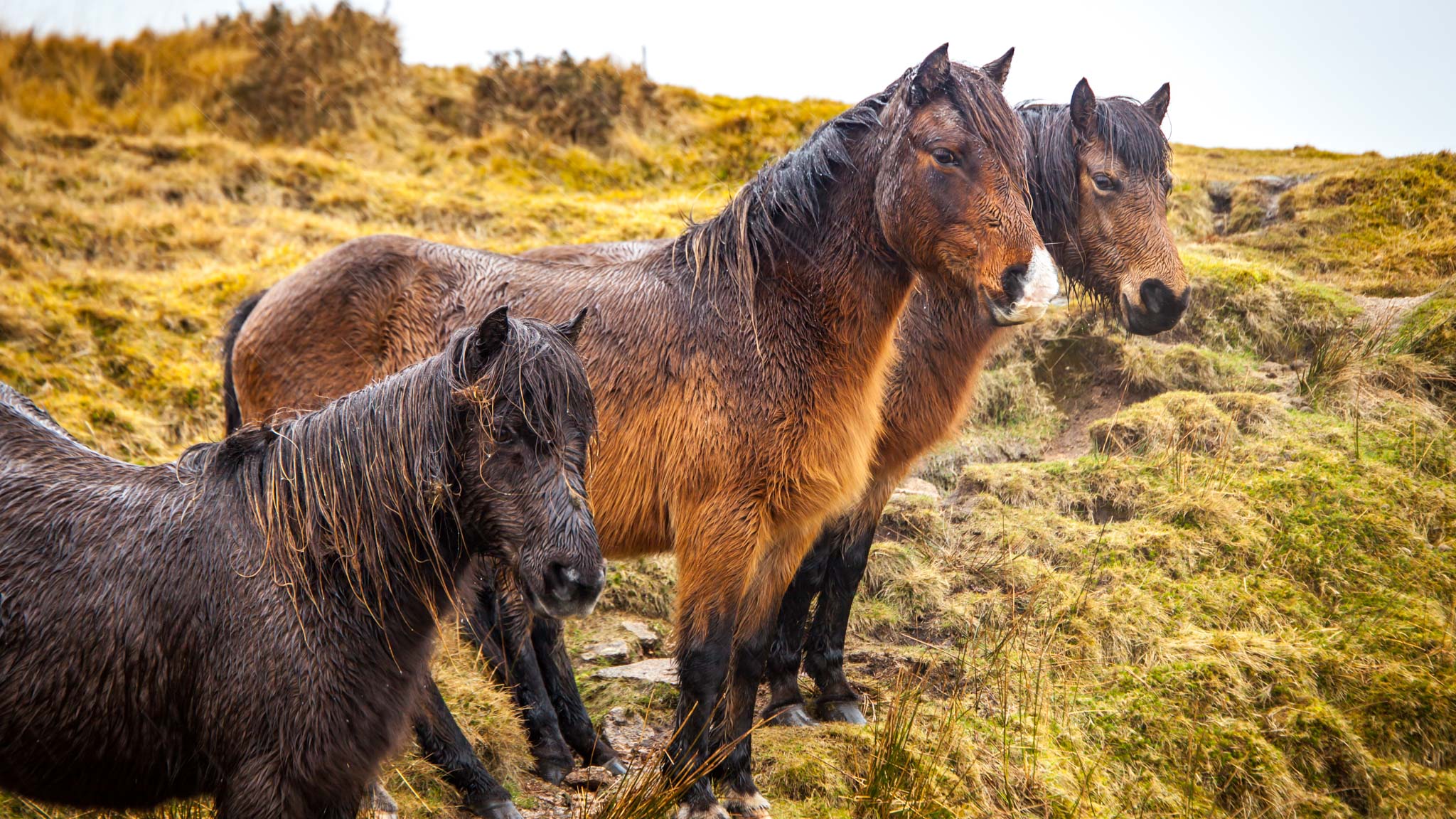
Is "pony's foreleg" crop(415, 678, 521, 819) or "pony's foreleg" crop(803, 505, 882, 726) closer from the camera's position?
"pony's foreleg" crop(415, 678, 521, 819)

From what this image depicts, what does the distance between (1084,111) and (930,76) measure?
1.81 m

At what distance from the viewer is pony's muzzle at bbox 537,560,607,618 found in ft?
8.45

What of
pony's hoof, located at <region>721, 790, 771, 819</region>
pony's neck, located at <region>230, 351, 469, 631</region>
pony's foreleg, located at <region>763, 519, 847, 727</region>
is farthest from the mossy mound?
pony's neck, located at <region>230, 351, 469, 631</region>

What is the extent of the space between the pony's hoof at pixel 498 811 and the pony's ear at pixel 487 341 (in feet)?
7.41

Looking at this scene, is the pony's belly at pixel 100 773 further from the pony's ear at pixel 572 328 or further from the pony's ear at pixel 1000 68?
the pony's ear at pixel 1000 68

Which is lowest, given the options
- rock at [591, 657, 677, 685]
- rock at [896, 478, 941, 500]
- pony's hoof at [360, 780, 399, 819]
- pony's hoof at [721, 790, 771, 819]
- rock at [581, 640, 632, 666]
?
rock at [581, 640, 632, 666]

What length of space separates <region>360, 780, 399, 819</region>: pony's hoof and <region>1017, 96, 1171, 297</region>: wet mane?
Result: 422 centimetres

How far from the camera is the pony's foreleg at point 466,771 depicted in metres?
4.04

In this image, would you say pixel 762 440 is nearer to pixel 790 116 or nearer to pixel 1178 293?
pixel 1178 293

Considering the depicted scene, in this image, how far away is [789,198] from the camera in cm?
416

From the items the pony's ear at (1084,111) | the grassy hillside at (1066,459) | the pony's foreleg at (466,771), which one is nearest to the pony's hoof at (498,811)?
the pony's foreleg at (466,771)

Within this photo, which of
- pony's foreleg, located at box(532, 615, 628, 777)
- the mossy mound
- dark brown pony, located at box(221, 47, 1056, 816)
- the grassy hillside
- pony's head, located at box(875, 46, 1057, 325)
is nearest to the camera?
pony's head, located at box(875, 46, 1057, 325)

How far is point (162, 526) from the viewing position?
277cm

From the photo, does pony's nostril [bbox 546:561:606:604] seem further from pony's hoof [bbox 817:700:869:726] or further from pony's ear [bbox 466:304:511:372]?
pony's hoof [bbox 817:700:869:726]
